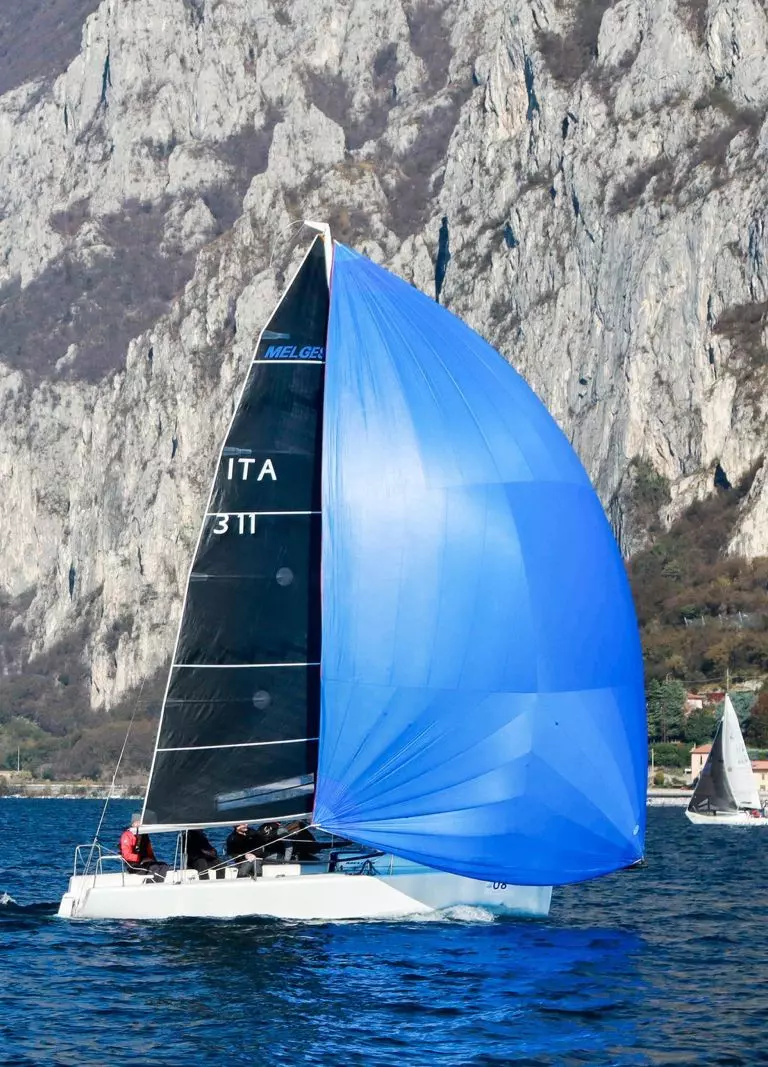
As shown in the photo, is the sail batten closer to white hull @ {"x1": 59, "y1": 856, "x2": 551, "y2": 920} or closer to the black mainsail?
the black mainsail

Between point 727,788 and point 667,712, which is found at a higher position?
point 667,712

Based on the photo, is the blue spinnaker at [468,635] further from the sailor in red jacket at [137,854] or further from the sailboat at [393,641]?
the sailor in red jacket at [137,854]

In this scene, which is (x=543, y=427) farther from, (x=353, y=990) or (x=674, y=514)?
(x=674, y=514)

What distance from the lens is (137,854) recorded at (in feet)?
96.8

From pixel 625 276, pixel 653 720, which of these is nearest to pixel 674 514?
pixel 625 276

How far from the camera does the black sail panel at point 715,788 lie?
85.3 meters

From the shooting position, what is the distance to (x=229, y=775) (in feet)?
92.8

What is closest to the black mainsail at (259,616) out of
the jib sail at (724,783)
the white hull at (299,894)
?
the white hull at (299,894)

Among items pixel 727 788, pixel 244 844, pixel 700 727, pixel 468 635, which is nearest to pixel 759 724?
pixel 700 727

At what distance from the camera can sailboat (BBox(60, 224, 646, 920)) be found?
87.4 feet

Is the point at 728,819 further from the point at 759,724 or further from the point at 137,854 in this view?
the point at 137,854

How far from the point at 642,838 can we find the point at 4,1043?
10.4m

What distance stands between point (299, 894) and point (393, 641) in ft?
14.2

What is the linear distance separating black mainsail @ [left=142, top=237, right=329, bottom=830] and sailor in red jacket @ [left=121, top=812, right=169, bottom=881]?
116cm
